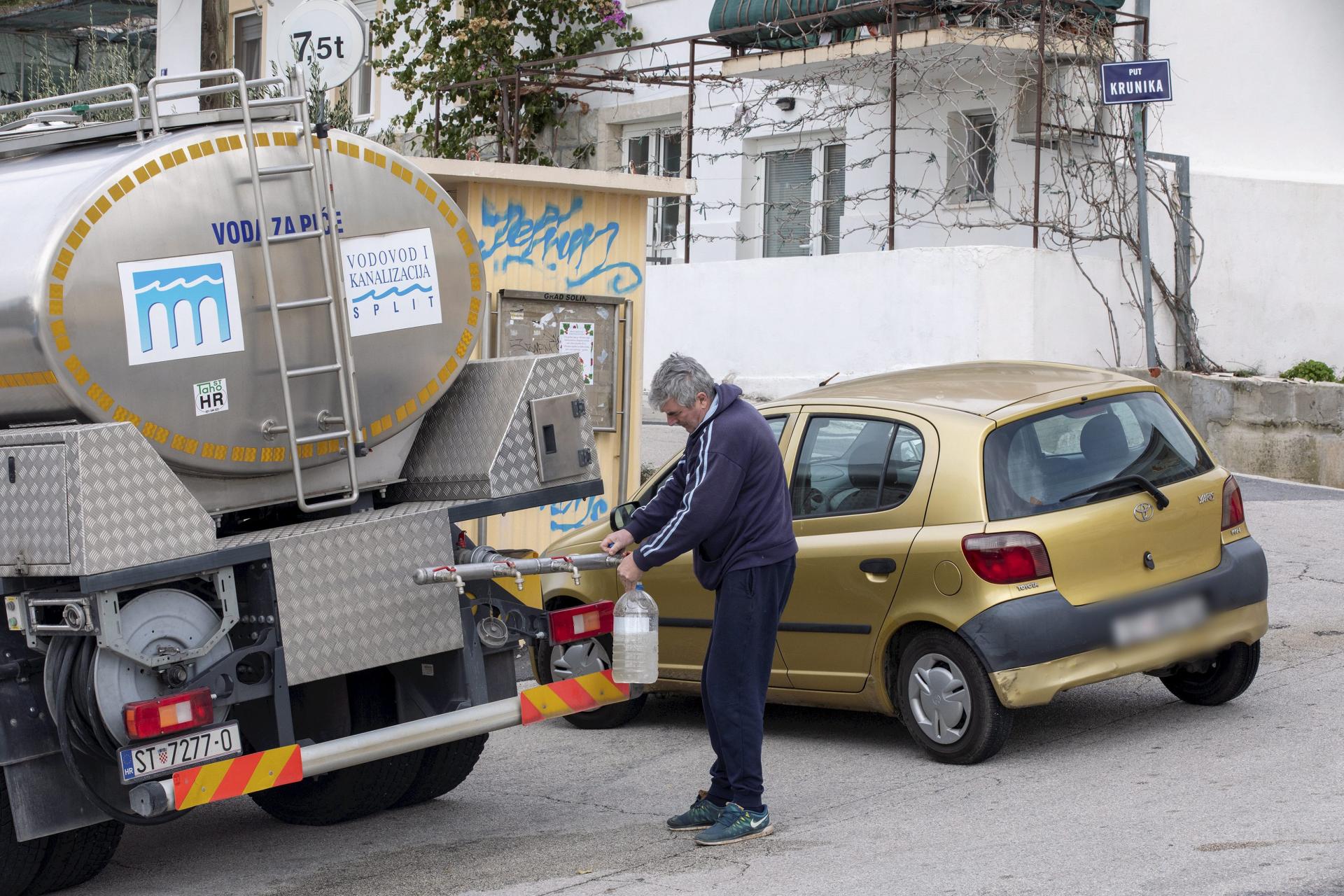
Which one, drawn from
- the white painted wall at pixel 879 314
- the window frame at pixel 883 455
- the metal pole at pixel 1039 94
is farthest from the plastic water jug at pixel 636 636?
the metal pole at pixel 1039 94

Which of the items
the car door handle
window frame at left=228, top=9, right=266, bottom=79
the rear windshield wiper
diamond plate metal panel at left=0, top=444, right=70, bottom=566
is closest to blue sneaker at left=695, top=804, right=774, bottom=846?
the car door handle

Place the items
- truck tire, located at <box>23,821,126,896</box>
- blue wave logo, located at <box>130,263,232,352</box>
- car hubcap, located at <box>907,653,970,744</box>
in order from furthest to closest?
car hubcap, located at <box>907,653,970,744</box> < truck tire, located at <box>23,821,126,896</box> < blue wave logo, located at <box>130,263,232,352</box>

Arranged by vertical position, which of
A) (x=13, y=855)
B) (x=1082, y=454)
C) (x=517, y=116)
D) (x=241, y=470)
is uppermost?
(x=517, y=116)

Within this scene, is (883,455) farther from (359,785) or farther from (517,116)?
(517,116)

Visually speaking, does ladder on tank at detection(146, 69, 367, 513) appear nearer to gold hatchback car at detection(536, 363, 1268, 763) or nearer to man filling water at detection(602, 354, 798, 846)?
man filling water at detection(602, 354, 798, 846)

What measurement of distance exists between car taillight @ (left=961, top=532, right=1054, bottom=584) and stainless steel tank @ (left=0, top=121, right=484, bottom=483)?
2236 mm

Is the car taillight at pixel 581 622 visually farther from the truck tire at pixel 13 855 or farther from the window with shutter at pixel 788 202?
the window with shutter at pixel 788 202

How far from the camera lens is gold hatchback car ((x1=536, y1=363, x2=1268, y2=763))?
248 inches

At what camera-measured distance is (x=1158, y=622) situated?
6535 mm

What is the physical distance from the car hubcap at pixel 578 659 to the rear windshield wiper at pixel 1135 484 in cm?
210

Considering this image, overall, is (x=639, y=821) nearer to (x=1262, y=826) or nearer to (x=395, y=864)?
(x=395, y=864)

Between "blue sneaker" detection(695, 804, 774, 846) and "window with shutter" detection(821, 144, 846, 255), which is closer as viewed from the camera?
"blue sneaker" detection(695, 804, 774, 846)

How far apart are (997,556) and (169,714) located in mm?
3193

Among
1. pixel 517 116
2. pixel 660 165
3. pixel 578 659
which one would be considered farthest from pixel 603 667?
pixel 660 165
